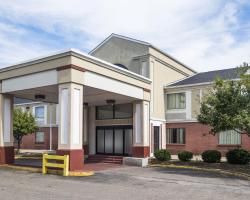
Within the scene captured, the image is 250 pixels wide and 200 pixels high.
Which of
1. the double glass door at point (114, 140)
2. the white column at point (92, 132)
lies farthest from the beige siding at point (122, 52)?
the double glass door at point (114, 140)

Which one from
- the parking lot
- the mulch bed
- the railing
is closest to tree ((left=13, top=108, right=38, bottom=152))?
the mulch bed

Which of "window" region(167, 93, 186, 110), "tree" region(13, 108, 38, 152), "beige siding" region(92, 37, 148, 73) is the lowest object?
"tree" region(13, 108, 38, 152)

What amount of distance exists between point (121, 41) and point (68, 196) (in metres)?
23.9

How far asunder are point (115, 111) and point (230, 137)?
10429 mm

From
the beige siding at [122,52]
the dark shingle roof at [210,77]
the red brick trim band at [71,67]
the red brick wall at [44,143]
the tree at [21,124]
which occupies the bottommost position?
the red brick wall at [44,143]

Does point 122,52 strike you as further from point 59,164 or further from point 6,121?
point 59,164

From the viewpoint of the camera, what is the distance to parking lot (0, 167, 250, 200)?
11.7 metres

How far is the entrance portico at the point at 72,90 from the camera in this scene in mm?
18188

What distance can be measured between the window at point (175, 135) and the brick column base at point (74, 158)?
637 inches

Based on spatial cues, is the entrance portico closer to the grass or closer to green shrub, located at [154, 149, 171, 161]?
green shrub, located at [154, 149, 171, 161]

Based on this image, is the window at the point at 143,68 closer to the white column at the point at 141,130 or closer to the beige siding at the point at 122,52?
the beige siding at the point at 122,52

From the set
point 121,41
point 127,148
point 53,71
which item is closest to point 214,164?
point 127,148

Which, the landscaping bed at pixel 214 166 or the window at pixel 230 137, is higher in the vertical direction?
the window at pixel 230 137

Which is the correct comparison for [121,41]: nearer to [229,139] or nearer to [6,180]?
[229,139]
